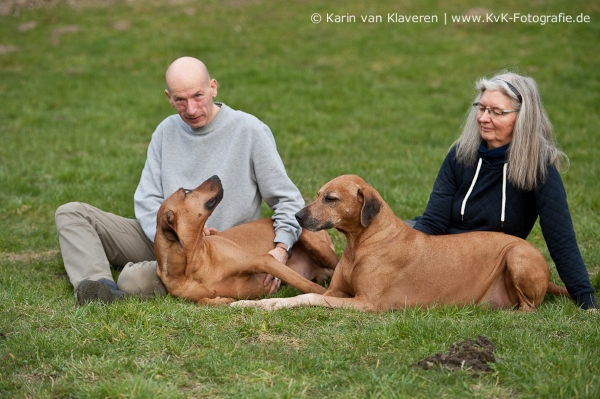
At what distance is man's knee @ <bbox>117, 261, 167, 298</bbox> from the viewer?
21.2ft

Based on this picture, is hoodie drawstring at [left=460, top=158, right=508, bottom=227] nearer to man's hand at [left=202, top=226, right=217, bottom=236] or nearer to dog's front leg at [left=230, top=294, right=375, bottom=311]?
dog's front leg at [left=230, top=294, right=375, bottom=311]

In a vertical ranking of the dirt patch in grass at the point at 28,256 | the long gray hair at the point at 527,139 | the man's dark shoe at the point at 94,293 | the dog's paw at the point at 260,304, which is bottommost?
the dog's paw at the point at 260,304

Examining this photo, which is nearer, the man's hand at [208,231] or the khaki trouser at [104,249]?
the khaki trouser at [104,249]

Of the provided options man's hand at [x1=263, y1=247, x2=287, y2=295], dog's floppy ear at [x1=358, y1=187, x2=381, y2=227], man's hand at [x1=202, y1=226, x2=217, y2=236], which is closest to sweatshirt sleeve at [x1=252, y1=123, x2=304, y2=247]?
man's hand at [x1=263, y1=247, x2=287, y2=295]

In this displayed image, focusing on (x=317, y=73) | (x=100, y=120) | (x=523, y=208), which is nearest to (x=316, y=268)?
(x=523, y=208)

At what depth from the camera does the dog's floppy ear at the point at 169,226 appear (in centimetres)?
610

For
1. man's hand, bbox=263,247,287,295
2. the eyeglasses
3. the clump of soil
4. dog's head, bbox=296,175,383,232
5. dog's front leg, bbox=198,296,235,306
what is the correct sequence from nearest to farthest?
the clump of soil < dog's head, bbox=296,175,383,232 < dog's front leg, bbox=198,296,235,306 < the eyeglasses < man's hand, bbox=263,247,287,295

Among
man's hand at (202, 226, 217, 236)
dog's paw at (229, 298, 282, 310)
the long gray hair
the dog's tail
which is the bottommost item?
the dog's tail

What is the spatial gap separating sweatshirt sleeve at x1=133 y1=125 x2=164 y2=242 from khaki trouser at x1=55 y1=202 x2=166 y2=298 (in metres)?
0.26

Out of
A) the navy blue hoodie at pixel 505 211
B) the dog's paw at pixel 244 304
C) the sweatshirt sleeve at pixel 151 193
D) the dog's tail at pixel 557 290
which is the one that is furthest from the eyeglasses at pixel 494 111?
the sweatshirt sleeve at pixel 151 193

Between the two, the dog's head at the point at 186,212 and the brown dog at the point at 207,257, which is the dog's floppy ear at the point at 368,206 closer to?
the brown dog at the point at 207,257

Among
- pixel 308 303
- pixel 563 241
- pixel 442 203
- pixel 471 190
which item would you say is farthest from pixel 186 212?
pixel 563 241

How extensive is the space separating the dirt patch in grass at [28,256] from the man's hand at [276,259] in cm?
265

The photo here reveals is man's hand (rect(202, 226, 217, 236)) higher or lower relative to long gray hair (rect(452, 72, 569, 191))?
lower
